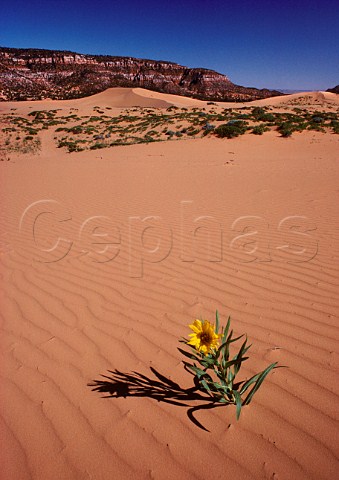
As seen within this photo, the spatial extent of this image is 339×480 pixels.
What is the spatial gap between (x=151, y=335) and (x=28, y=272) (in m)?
2.09

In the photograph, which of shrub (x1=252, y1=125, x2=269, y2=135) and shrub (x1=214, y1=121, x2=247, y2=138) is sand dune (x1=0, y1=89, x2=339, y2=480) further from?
shrub (x1=252, y1=125, x2=269, y2=135)

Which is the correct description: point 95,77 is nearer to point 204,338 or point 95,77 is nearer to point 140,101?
point 140,101

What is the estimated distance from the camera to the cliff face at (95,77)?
64.6 metres

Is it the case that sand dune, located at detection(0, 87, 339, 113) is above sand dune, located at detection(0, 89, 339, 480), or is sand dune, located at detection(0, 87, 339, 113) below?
above

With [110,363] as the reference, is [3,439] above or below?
below

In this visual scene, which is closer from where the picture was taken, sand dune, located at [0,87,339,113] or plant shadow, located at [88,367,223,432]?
plant shadow, located at [88,367,223,432]

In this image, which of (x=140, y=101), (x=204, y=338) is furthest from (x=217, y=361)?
(x=140, y=101)

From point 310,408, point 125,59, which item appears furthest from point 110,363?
point 125,59

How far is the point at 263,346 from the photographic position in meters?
2.20

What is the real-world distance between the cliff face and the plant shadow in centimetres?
6319

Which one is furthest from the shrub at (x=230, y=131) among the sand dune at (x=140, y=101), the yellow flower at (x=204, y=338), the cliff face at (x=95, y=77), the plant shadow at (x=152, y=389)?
the cliff face at (x=95, y=77)

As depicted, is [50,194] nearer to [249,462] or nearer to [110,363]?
[110,363]

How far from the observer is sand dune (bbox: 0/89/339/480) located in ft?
4.98

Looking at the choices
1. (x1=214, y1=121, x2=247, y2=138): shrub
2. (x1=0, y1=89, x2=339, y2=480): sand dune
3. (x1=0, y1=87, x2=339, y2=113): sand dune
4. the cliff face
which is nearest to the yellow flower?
(x1=0, y1=89, x2=339, y2=480): sand dune
